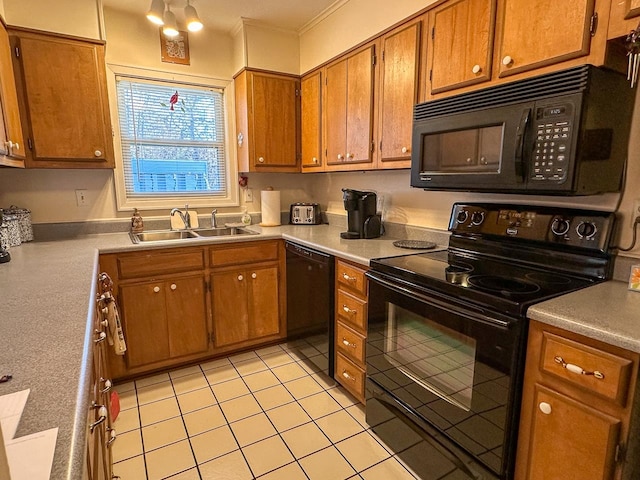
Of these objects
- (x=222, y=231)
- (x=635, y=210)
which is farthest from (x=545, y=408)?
(x=222, y=231)

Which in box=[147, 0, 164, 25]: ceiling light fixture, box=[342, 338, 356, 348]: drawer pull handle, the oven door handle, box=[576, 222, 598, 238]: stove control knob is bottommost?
box=[342, 338, 356, 348]: drawer pull handle

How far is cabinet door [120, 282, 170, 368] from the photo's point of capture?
2271 millimetres

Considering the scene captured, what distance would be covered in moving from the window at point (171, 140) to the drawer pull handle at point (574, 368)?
270cm

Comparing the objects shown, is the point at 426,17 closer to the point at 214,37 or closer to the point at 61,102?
the point at 214,37

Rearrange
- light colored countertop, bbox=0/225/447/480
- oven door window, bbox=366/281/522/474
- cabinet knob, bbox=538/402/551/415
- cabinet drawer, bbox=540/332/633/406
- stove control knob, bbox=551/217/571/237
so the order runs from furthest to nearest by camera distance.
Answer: stove control knob, bbox=551/217/571/237 < oven door window, bbox=366/281/522/474 < cabinet knob, bbox=538/402/551/415 < cabinet drawer, bbox=540/332/633/406 < light colored countertop, bbox=0/225/447/480

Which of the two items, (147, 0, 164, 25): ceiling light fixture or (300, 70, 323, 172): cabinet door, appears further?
(300, 70, 323, 172): cabinet door

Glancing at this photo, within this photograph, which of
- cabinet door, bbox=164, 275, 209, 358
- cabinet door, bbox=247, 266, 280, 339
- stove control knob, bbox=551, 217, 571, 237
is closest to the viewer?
stove control knob, bbox=551, 217, 571, 237

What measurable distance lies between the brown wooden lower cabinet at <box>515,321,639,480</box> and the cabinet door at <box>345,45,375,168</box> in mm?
1498

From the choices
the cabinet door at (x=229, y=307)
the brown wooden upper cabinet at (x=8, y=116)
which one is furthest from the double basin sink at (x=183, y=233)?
the brown wooden upper cabinet at (x=8, y=116)

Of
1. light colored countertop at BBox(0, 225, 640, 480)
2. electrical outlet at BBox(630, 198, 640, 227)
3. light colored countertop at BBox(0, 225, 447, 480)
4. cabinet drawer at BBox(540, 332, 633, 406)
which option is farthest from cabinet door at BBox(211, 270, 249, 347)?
electrical outlet at BBox(630, 198, 640, 227)

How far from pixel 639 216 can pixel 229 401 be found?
218cm

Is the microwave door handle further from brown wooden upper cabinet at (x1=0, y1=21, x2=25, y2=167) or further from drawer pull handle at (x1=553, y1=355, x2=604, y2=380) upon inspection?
brown wooden upper cabinet at (x1=0, y1=21, x2=25, y2=167)

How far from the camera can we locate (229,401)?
214 cm

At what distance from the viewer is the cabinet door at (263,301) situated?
8.68ft
